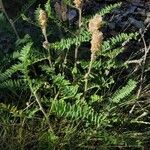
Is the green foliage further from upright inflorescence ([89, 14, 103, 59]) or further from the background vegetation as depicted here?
upright inflorescence ([89, 14, 103, 59])

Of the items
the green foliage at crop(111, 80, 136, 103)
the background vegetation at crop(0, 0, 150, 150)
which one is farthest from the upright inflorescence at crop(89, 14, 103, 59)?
the green foliage at crop(111, 80, 136, 103)

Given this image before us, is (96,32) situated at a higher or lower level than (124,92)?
higher

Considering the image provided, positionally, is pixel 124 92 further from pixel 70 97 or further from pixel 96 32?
pixel 96 32

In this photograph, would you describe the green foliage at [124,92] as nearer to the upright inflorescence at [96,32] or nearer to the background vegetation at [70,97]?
the background vegetation at [70,97]

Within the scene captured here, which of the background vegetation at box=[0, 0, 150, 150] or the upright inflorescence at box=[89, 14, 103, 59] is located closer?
the upright inflorescence at box=[89, 14, 103, 59]

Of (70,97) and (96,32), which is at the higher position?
(96,32)

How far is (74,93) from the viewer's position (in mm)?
1832

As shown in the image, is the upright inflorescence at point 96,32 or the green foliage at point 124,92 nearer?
the upright inflorescence at point 96,32

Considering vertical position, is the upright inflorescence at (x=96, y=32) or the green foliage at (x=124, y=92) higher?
the upright inflorescence at (x=96, y=32)

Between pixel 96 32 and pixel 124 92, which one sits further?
pixel 124 92

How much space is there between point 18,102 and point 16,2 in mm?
849

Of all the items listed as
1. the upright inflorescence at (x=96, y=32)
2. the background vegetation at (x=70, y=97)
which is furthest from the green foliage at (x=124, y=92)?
the upright inflorescence at (x=96, y=32)

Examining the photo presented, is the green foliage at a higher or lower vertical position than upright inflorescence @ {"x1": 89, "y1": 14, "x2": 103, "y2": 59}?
lower

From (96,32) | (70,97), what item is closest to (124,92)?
(70,97)
